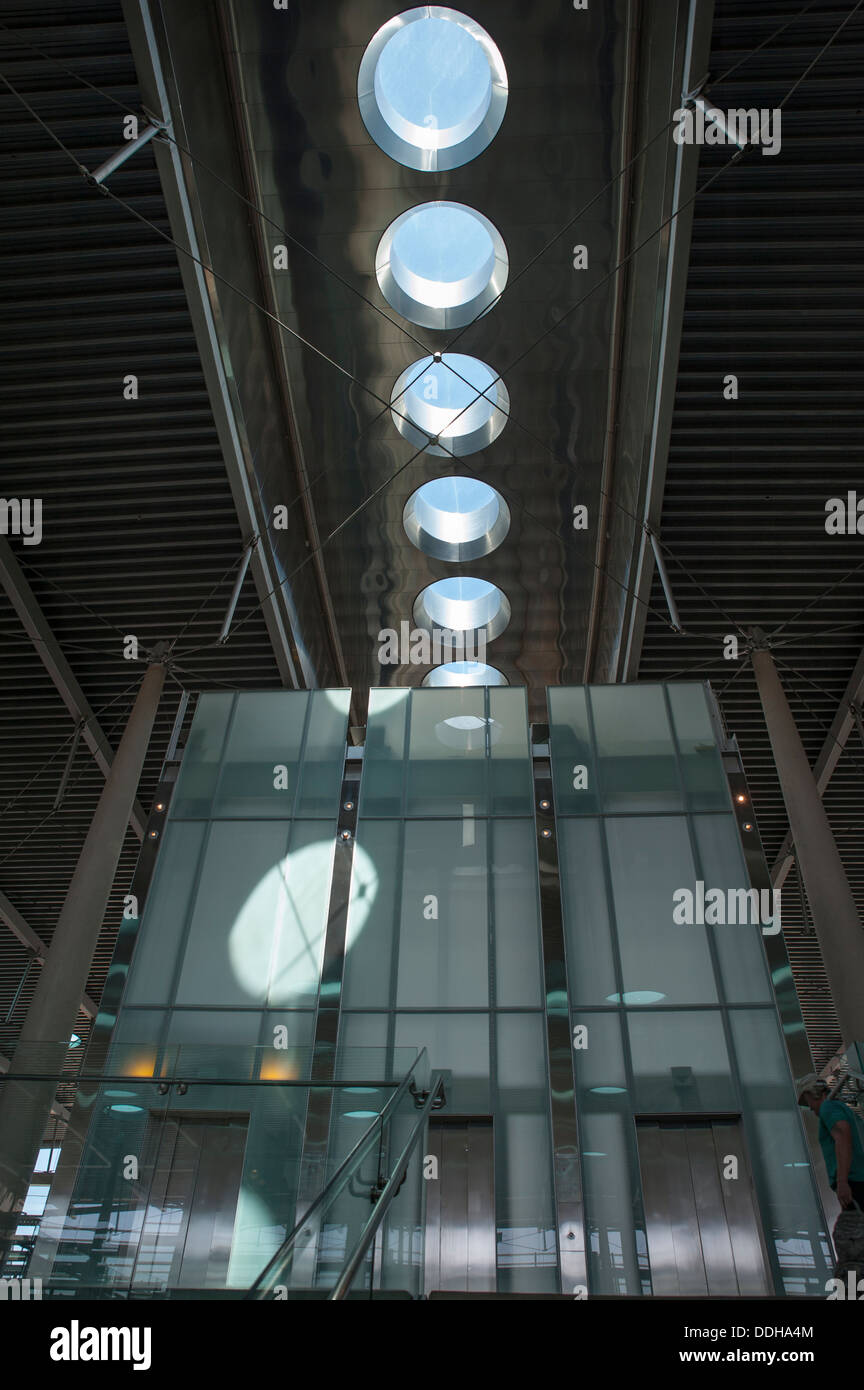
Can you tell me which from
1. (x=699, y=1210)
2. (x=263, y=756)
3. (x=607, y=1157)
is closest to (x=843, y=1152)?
(x=607, y=1157)

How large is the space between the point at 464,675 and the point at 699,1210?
13145 mm

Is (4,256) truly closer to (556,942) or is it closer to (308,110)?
(308,110)

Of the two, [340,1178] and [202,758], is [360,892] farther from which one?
[340,1178]

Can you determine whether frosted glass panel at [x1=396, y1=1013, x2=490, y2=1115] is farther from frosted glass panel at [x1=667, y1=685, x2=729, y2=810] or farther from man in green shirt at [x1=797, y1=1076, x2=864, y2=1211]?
man in green shirt at [x1=797, y1=1076, x2=864, y2=1211]

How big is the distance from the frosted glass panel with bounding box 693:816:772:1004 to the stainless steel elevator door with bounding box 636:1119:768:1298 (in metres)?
1.55

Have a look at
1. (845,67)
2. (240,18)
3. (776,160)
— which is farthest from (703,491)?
(240,18)

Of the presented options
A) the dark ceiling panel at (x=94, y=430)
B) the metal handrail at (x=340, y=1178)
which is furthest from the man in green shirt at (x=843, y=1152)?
the dark ceiling panel at (x=94, y=430)

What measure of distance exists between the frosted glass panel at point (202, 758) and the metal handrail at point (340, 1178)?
24.8 ft

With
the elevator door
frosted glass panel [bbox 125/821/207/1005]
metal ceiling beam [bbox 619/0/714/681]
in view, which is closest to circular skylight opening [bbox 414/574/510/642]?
metal ceiling beam [bbox 619/0/714/681]

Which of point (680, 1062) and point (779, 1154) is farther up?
point (680, 1062)

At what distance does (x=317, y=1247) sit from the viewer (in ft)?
14.7

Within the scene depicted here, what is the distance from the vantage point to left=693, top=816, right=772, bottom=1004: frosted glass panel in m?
11.6

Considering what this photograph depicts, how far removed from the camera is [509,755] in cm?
1422

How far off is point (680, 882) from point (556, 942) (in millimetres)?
1881
